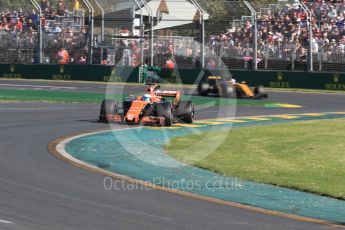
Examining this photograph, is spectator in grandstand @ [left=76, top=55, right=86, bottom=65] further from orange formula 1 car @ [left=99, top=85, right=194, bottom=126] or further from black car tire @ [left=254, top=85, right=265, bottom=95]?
orange formula 1 car @ [left=99, top=85, right=194, bottom=126]

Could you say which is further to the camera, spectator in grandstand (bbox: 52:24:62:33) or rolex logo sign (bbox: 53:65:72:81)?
spectator in grandstand (bbox: 52:24:62:33)

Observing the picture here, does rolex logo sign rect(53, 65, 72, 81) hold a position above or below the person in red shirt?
below

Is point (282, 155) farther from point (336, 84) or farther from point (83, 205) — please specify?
point (336, 84)

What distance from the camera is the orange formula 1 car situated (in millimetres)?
21578

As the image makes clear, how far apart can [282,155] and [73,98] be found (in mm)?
15231

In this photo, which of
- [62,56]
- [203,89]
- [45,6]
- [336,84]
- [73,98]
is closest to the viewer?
[73,98]

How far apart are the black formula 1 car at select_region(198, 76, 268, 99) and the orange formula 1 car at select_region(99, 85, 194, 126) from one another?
811cm

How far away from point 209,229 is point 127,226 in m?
0.91

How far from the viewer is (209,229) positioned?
9445 millimetres

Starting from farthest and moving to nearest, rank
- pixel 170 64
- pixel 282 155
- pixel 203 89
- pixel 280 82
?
1. pixel 170 64
2. pixel 280 82
3. pixel 203 89
4. pixel 282 155

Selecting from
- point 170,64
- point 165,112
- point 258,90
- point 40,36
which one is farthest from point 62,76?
point 165,112

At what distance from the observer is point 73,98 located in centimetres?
3052

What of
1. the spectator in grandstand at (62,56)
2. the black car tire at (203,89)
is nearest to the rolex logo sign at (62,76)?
the spectator in grandstand at (62,56)

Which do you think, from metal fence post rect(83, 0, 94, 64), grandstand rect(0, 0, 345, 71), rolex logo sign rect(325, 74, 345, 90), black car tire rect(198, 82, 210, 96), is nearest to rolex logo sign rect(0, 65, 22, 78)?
grandstand rect(0, 0, 345, 71)
